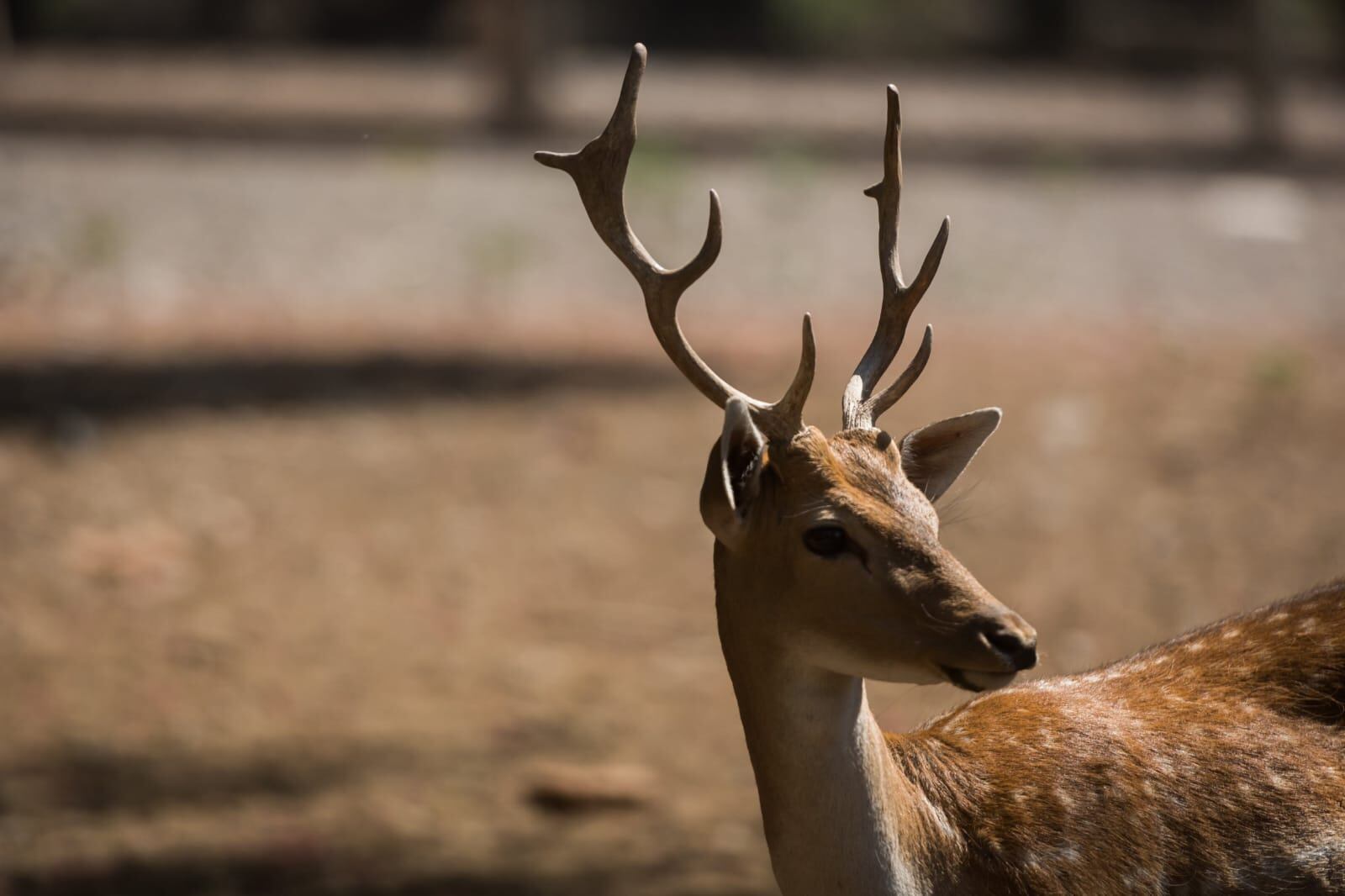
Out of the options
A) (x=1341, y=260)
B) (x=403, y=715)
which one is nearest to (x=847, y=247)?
(x=1341, y=260)

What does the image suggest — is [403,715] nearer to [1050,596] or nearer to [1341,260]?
[1050,596]

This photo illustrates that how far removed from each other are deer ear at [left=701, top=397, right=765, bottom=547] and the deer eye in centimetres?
14

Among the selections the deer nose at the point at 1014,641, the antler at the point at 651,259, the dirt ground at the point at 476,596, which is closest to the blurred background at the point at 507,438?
the dirt ground at the point at 476,596

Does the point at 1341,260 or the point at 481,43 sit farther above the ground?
the point at 481,43

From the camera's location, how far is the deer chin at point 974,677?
8.95 ft

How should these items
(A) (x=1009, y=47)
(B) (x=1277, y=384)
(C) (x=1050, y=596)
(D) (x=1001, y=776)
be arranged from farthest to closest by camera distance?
(A) (x=1009, y=47) < (B) (x=1277, y=384) < (C) (x=1050, y=596) < (D) (x=1001, y=776)

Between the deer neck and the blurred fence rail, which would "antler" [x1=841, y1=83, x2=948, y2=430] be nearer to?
the deer neck

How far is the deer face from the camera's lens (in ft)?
9.03

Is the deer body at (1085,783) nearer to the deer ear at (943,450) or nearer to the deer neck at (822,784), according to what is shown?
the deer neck at (822,784)

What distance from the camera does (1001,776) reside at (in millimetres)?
3227

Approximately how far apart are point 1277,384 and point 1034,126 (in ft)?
27.6

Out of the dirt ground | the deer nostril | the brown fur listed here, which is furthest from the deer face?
the dirt ground

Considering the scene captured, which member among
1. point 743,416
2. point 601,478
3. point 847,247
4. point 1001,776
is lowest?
point 1001,776

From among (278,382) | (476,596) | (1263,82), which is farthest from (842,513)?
(1263,82)
